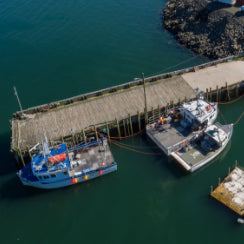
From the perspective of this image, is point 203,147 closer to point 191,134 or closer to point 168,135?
point 191,134

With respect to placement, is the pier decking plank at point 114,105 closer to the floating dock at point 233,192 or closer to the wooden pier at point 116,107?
the wooden pier at point 116,107

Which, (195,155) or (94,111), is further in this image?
(94,111)

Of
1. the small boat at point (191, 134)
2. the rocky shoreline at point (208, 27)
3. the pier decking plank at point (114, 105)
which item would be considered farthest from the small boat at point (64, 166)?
the rocky shoreline at point (208, 27)

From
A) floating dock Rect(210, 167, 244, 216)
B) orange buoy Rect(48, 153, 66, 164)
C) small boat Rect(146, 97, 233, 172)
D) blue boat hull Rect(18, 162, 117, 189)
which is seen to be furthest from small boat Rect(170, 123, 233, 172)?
orange buoy Rect(48, 153, 66, 164)

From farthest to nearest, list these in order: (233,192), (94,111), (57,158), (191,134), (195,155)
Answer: (94,111) → (191,134) → (195,155) → (57,158) → (233,192)

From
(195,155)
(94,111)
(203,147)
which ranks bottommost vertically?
(195,155)

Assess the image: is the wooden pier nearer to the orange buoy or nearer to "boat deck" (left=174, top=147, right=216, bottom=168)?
the orange buoy

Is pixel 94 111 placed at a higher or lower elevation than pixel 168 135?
higher

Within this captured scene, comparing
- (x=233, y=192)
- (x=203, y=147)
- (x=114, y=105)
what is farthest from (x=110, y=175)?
(x=233, y=192)
